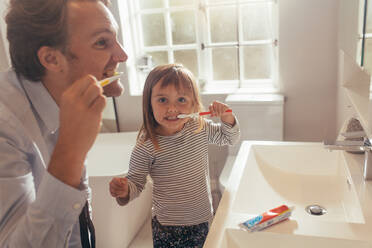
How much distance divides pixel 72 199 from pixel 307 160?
3.54 feet

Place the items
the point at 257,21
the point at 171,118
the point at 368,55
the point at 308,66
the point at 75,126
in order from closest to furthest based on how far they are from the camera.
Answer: the point at 75,126, the point at 368,55, the point at 171,118, the point at 308,66, the point at 257,21

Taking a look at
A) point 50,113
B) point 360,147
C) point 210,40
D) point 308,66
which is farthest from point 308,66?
point 50,113

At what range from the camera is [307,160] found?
1.45 m

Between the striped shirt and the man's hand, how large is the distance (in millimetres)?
584

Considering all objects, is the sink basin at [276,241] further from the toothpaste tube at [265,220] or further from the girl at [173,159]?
the girl at [173,159]

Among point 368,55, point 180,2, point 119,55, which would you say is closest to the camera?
point 119,55

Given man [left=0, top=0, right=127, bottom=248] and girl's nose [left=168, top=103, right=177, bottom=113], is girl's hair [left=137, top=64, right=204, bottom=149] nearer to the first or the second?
girl's nose [left=168, top=103, right=177, bottom=113]

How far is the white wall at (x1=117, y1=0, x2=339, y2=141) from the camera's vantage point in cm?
222

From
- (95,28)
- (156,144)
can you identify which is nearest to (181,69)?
(156,144)

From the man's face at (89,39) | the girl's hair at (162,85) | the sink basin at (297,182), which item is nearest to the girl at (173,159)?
Answer: the girl's hair at (162,85)

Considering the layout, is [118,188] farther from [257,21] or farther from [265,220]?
[257,21]

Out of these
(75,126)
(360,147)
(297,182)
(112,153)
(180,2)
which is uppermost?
(180,2)

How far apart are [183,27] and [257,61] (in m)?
0.65

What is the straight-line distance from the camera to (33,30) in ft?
2.96
